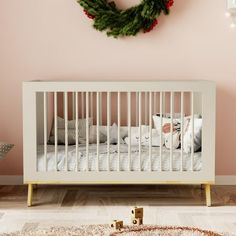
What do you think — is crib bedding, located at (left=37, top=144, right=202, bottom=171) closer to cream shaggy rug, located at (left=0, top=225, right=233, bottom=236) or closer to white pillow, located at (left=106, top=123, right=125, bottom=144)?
white pillow, located at (left=106, top=123, right=125, bottom=144)

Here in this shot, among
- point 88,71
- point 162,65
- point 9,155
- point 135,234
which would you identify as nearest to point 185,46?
point 162,65

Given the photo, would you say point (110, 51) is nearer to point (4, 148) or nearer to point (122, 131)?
point (122, 131)

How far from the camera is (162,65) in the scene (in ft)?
15.2

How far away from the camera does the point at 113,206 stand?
405 centimetres

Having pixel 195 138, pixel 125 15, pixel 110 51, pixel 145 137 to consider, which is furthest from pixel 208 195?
pixel 125 15

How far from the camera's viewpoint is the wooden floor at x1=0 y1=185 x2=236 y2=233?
12.0 feet

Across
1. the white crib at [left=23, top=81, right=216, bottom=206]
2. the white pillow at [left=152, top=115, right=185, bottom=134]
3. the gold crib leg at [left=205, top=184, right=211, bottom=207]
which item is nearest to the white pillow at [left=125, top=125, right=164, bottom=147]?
the white pillow at [left=152, top=115, right=185, bottom=134]

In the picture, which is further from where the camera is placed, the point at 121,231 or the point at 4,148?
the point at 4,148

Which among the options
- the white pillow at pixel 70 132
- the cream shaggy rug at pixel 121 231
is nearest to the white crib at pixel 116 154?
the white pillow at pixel 70 132

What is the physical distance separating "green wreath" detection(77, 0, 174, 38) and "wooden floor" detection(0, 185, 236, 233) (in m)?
1.10

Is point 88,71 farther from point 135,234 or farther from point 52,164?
point 135,234

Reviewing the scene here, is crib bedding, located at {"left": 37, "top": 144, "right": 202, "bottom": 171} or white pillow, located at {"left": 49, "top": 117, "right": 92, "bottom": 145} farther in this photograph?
white pillow, located at {"left": 49, "top": 117, "right": 92, "bottom": 145}

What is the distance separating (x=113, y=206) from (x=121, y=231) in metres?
0.74

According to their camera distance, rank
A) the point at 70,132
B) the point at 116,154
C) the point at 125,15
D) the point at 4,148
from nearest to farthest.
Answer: the point at 116,154 → the point at 4,148 → the point at 70,132 → the point at 125,15
